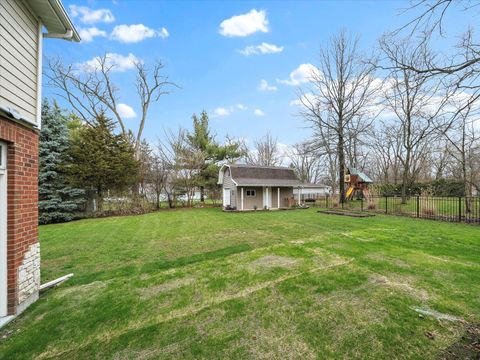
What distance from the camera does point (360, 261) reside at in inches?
193

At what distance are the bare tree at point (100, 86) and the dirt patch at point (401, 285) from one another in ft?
68.5

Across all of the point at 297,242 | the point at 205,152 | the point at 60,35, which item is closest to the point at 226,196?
the point at 205,152

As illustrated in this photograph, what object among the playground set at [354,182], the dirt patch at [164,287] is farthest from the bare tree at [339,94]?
the dirt patch at [164,287]

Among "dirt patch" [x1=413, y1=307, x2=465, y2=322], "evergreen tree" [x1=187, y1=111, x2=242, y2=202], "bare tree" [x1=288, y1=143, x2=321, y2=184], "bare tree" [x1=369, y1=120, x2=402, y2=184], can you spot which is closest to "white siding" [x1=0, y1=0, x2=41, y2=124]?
"dirt patch" [x1=413, y1=307, x2=465, y2=322]

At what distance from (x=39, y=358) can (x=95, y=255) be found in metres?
4.20

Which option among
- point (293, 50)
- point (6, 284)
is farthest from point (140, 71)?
point (6, 284)

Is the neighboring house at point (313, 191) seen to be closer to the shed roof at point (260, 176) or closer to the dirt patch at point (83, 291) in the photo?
the shed roof at point (260, 176)

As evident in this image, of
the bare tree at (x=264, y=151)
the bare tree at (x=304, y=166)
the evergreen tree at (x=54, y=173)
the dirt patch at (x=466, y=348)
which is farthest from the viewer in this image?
the bare tree at (x=304, y=166)

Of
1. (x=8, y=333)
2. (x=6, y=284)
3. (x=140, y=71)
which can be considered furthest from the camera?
(x=140, y=71)

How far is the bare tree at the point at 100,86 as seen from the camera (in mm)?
19906

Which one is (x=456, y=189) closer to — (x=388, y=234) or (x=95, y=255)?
(x=388, y=234)

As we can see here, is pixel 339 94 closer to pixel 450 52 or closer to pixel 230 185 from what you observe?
pixel 230 185

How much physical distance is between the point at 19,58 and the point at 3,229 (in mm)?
2475

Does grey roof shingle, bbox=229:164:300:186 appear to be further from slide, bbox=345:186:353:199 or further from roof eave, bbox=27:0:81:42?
roof eave, bbox=27:0:81:42
